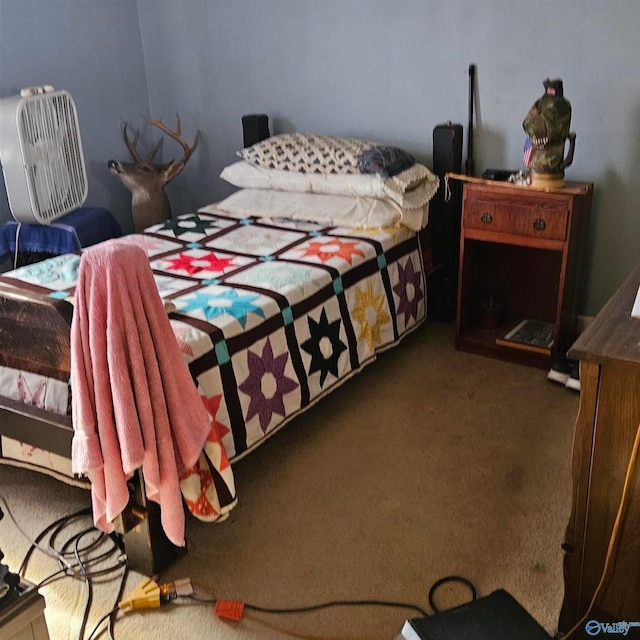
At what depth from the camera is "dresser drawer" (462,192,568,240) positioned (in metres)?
2.49

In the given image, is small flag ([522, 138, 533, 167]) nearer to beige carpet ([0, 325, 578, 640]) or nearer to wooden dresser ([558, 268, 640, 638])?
beige carpet ([0, 325, 578, 640])

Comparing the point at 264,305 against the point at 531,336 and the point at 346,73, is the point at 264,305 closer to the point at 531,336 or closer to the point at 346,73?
the point at 531,336

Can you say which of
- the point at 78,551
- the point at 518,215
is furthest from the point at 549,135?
the point at 78,551

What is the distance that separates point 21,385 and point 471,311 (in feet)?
5.96

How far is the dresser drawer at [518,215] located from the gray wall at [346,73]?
37cm

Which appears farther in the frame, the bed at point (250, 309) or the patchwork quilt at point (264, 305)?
the patchwork quilt at point (264, 305)

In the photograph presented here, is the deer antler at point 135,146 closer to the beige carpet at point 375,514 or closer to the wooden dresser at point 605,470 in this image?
the beige carpet at point 375,514

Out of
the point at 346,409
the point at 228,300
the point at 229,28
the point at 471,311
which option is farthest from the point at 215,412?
the point at 229,28

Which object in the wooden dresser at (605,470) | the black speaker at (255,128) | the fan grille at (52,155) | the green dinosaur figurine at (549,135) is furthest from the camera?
the black speaker at (255,128)

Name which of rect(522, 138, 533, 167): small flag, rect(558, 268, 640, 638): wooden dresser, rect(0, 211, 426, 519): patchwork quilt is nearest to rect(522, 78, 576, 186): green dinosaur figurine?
rect(522, 138, 533, 167): small flag

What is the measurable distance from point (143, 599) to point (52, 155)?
1901 mm

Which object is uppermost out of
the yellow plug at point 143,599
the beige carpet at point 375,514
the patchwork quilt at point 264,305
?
the patchwork quilt at point 264,305

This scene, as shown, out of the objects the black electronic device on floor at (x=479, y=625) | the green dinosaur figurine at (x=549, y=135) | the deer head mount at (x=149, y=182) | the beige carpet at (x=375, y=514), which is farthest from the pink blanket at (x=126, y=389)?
the deer head mount at (x=149, y=182)

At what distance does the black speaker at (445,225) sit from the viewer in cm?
288
